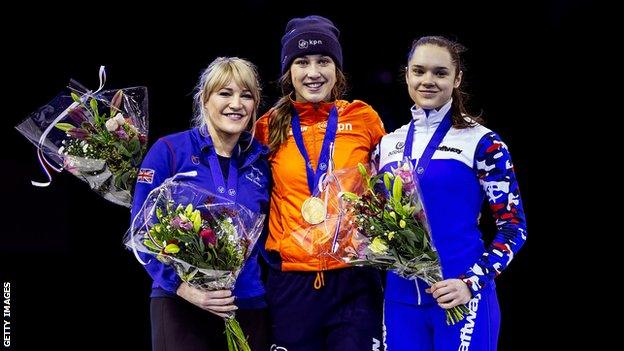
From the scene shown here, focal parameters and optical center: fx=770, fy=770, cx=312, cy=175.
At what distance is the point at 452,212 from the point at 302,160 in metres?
0.55

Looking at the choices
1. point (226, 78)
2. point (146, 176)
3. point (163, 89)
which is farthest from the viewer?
point (163, 89)

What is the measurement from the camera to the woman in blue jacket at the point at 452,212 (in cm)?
236

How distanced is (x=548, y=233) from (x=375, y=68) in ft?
3.89

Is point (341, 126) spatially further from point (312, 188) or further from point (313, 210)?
point (313, 210)

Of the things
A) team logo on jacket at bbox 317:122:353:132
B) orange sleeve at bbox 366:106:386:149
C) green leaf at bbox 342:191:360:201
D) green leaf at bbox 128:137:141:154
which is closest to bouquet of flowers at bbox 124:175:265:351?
green leaf at bbox 342:191:360:201

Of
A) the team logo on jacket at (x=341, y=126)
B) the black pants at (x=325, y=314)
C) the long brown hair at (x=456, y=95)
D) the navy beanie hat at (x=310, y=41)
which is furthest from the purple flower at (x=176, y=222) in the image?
the long brown hair at (x=456, y=95)

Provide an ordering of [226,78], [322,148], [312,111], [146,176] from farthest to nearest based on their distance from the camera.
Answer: [312,111] < [322,148] < [226,78] < [146,176]

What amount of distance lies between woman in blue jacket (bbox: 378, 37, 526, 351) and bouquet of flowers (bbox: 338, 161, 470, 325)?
10 centimetres

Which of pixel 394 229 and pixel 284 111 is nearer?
pixel 394 229

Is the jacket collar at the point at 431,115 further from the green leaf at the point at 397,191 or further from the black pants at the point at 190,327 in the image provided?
the black pants at the point at 190,327

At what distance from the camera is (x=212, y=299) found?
226 cm

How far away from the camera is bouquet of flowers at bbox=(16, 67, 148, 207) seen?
2.64 metres

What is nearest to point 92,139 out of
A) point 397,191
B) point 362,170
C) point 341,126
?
point 341,126

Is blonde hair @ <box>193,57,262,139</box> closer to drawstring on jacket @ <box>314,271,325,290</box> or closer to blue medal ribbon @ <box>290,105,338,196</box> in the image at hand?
blue medal ribbon @ <box>290,105,338,196</box>
